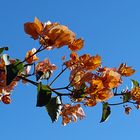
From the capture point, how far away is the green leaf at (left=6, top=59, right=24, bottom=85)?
1.52m

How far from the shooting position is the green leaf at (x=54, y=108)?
173 centimetres

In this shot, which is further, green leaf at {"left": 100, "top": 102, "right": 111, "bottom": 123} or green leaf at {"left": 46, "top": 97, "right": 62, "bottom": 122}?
green leaf at {"left": 100, "top": 102, "right": 111, "bottom": 123}

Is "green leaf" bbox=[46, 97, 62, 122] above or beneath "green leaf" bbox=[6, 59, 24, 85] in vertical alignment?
beneath

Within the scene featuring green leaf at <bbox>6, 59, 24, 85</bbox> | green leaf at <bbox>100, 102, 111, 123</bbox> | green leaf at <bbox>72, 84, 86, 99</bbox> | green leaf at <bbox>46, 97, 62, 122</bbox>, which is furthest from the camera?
green leaf at <bbox>100, 102, 111, 123</bbox>

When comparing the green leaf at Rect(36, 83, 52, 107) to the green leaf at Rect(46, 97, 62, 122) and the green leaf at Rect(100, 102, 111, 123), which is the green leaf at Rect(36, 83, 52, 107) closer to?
the green leaf at Rect(46, 97, 62, 122)

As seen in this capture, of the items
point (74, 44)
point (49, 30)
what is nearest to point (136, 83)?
point (74, 44)

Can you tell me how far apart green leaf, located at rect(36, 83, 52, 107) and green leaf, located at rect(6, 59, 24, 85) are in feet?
0.35

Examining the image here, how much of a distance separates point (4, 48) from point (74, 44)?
289 mm

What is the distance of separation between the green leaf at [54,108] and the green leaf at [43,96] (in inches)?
5.5

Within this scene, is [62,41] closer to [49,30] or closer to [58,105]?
[49,30]

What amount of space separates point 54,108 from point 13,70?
286mm

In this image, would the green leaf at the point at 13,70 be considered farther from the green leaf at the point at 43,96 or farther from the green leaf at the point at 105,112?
the green leaf at the point at 105,112

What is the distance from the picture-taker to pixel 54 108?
175 centimetres

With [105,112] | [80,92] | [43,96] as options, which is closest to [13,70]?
[43,96]
